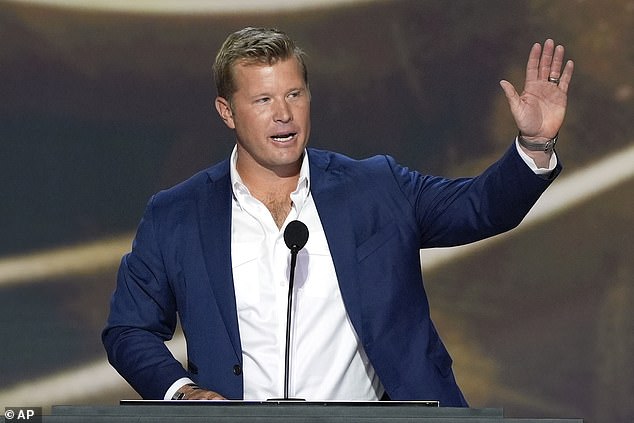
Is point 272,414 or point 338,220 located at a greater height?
point 338,220

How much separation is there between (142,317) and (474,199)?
0.90 metres

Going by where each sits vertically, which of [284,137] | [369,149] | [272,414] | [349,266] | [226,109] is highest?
[369,149]

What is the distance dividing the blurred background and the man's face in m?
1.84

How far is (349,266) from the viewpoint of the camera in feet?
11.8

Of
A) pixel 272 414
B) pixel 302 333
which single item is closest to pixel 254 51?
pixel 302 333

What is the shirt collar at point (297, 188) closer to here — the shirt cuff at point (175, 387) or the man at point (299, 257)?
the man at point (299, 257)

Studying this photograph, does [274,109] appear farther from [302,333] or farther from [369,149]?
[369,149]

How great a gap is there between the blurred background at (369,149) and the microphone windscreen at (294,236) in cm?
A: 229

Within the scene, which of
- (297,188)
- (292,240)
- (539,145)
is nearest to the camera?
(292,240)

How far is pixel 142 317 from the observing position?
12.0 feet

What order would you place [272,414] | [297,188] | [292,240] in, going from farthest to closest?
[297,188], [292,240], [272,414]

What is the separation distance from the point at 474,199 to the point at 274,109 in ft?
1.82

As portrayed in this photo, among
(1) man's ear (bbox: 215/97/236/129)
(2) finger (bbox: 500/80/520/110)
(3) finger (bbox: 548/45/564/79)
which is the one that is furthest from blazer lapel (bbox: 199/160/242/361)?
(3) finger (bbox: 548/45/564/79)

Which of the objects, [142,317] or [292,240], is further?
[142,317]
